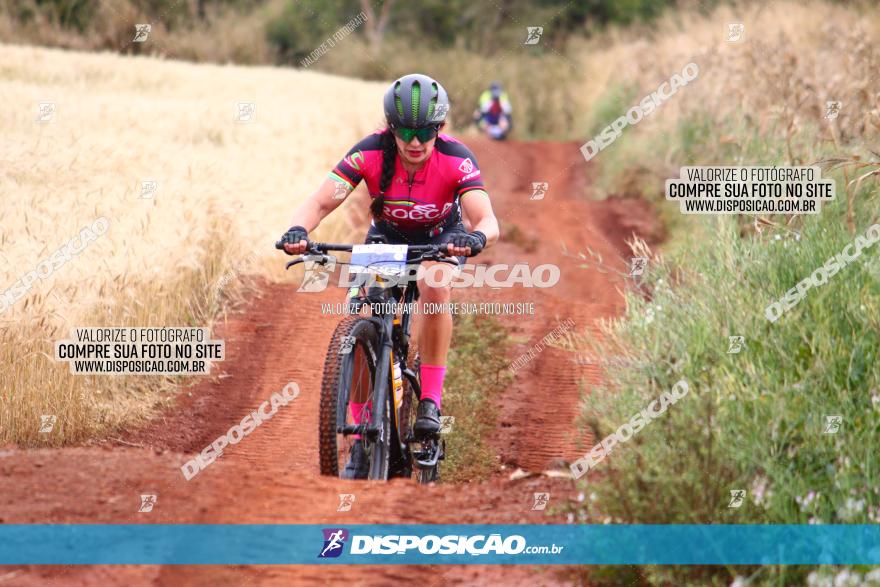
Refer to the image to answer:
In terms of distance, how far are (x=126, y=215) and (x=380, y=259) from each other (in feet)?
15.2

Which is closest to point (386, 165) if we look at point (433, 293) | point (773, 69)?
point (433, 293)

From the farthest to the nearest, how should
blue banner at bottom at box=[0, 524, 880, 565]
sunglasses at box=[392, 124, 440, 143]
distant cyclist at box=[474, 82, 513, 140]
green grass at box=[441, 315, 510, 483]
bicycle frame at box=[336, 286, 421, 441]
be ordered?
distant cyclist at box=[474, 82, 513, 140] < green grass at box=[441, 315, 510, 483] < sunglasses at box=[392, 124, 440, 143] < bicycle frame at box=[336, 286, 421, 441] < blue banner at bottom at box=[0, 524, 880, 565]

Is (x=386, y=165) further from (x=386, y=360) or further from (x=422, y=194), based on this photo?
(x=386, y=360)

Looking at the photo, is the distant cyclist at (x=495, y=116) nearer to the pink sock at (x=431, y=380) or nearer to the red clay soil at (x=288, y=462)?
the red clay soil at (x=288, y=462)

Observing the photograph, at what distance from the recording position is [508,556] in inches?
186

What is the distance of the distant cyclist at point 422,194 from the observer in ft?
19.8

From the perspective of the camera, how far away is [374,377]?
19.1 feet

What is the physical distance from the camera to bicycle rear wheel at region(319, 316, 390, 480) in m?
5.34

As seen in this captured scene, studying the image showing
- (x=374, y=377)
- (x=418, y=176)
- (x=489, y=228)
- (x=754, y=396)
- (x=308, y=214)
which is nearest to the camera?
(x=754, y=396)

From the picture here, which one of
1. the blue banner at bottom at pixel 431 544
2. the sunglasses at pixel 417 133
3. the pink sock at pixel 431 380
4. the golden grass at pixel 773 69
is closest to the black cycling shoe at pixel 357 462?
the pink sock at pixel 431 380

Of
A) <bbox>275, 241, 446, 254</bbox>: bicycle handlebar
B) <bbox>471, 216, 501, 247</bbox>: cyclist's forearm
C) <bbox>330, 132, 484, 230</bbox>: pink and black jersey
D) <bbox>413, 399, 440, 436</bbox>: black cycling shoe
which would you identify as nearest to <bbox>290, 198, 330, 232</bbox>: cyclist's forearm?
<bbox>330, 132, 484, 230</bbox>: pink and black jersey

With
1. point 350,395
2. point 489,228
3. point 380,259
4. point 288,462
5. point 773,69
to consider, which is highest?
point 773,69

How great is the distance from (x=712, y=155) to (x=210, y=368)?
7.41m

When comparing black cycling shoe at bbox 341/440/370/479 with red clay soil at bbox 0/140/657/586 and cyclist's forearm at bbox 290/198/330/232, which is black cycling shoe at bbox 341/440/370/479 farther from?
cyclist's forearm at bbox 290/198/330/232
